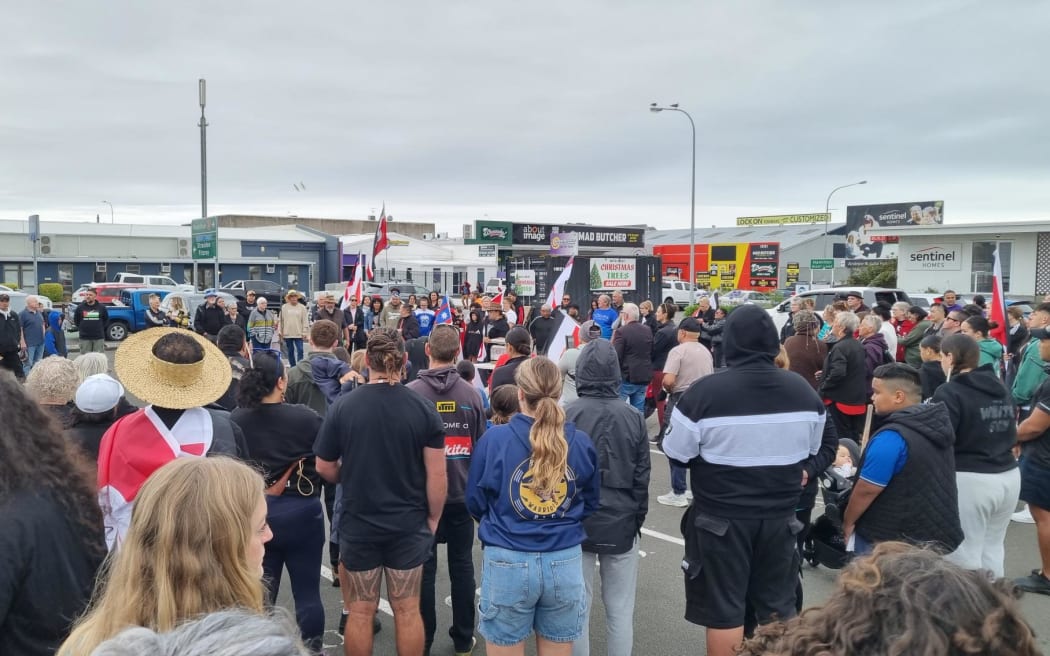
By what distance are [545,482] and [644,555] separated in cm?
292

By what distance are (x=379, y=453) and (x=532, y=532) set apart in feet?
2.86

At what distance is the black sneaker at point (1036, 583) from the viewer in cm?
528

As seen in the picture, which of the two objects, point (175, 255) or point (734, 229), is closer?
point (175, 255)

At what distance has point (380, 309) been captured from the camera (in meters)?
17.5

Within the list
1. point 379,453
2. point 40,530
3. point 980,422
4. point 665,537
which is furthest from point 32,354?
point 980,422

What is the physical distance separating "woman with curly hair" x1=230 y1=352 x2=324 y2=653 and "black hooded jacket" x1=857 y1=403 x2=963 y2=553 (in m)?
3.03

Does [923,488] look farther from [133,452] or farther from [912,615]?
[133,452]

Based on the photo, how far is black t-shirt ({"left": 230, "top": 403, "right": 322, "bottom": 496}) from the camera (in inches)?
151

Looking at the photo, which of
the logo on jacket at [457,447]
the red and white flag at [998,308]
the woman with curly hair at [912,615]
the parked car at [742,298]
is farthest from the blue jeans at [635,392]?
the parked car at [742,298]

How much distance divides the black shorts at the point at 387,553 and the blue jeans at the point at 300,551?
0.70 feet

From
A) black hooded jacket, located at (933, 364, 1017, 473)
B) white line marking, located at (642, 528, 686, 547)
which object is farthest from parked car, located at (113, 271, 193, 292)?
black hooded jacket, located at (933, 364, 1017, 473)

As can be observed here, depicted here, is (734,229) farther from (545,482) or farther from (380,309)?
(545,482)

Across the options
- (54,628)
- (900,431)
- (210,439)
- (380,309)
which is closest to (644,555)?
(900,431)

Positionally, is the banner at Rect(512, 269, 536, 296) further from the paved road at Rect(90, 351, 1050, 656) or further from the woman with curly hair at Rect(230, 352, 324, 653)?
the woman with curly hair at Rect(230, 352, 324, 653)
